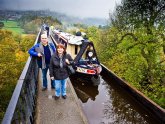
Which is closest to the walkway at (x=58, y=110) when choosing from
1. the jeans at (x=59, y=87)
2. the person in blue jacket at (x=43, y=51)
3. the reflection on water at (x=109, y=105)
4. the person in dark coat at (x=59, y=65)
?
the jeans at (x=59, y=87)

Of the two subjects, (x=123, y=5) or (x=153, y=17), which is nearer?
(x=153, y=17)

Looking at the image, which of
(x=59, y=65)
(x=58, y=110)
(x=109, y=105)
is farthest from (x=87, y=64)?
(x=58, y=110)

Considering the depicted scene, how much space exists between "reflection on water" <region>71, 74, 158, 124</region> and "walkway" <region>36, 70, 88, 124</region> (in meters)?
1.89

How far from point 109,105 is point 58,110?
4.22 meters

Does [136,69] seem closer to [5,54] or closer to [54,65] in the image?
[54,65]

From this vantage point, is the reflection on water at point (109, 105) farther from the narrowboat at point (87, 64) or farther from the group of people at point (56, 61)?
the group of people at point (56, 61)

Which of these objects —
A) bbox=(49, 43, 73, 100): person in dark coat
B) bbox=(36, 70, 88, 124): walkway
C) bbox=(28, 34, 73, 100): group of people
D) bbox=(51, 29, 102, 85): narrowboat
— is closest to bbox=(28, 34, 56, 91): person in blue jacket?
bbox=(28, 34, 73, 100): group of people

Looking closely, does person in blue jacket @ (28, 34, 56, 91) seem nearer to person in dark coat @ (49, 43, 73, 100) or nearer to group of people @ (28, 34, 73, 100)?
group of people @ (28, 34, 73, 100)

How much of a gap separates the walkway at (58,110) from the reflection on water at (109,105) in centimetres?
189

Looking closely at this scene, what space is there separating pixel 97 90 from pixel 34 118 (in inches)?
→ 264

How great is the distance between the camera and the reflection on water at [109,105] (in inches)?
360

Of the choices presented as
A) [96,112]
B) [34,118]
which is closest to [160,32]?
[96,112]

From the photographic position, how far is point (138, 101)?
1005 cm

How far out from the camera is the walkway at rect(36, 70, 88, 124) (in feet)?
20.8
